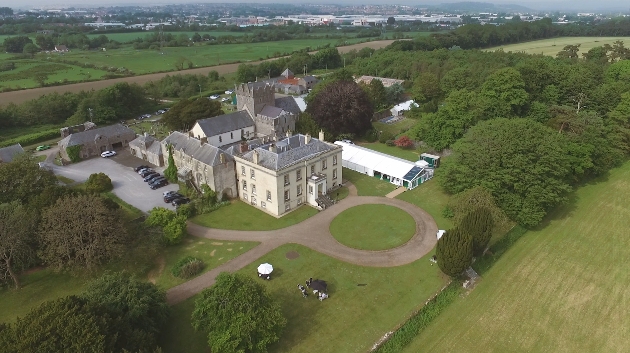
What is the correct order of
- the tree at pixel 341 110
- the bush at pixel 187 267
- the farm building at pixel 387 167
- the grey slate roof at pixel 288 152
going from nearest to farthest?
the bush at pixel 187 267 → the grey slate roof at pixel 288 152 → the farm building at pixel 387 167 → the tree at pixel 341 110

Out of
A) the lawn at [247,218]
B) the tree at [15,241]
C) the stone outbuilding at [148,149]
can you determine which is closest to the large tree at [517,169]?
the lawn at [247,218]

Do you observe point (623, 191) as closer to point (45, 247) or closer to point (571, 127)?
point (571, 127)

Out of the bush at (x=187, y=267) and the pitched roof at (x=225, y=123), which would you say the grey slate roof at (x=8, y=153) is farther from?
the bush at (x=187, y=267)

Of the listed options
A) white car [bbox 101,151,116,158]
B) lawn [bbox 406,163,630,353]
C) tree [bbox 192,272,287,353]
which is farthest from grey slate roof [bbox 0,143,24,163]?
lawn [bbox 406,163,630,353]

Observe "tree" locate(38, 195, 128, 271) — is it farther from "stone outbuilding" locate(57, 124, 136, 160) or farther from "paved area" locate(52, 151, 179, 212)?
"stone outbuilding" locate(57, 124, 136, 160)

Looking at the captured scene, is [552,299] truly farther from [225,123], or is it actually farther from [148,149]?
[148,149]

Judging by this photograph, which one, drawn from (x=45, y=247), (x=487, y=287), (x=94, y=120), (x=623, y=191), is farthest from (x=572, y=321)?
(x=94, y=120)
